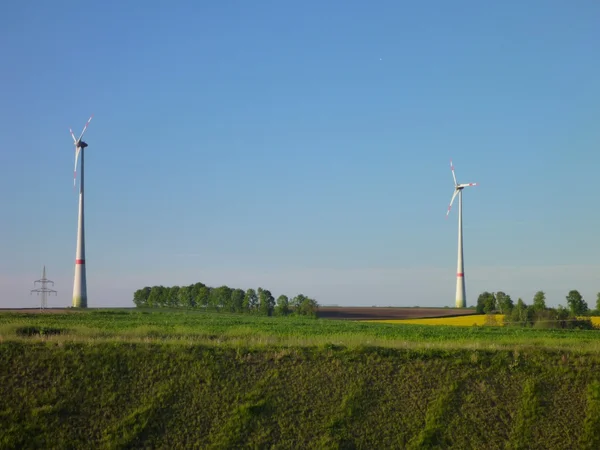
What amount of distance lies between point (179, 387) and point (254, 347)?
15.0 ft

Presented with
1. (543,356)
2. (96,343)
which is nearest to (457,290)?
(543,356)

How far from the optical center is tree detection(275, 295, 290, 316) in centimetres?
10162

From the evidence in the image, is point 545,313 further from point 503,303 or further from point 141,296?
point 141,296

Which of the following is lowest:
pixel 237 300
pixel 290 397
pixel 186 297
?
pixel 290 397

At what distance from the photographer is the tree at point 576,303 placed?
3565 inches

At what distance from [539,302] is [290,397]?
5955 centimetres

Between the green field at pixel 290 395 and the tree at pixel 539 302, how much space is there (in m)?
44.7

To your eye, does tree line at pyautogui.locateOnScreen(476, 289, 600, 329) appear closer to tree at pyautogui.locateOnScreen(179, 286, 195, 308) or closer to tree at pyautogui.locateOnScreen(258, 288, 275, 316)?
tree at pyautogui.locateOnScreen(258, 288, 275, 316)

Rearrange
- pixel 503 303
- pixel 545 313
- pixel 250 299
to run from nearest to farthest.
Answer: pixel 545 313 < pixel 503 303 < pixel 250 299

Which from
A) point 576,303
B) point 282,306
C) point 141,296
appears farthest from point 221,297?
point 576,303

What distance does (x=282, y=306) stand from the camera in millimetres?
102500

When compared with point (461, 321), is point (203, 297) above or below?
above

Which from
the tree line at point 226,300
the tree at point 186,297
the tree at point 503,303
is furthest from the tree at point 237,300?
the tree at point 503,303

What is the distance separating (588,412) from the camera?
27406 millimetres
